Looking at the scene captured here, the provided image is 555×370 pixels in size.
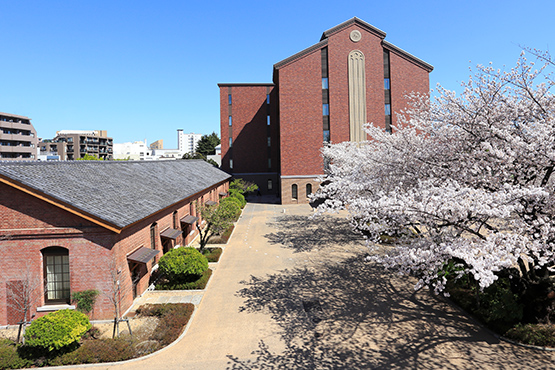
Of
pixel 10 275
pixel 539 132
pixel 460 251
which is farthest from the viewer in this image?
pixel 10 275

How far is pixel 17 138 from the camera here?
76000mm

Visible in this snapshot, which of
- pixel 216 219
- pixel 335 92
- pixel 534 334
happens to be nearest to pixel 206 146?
pixel 335 92

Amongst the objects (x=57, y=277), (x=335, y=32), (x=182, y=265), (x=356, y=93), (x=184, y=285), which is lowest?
(x=184, y=285)

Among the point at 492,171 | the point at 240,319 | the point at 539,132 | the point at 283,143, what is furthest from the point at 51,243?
the point at 283,143

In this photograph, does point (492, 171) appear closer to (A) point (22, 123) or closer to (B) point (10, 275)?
(B) point (10, 275)

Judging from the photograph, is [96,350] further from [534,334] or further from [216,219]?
[534,334]

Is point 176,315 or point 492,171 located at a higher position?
point 492,171

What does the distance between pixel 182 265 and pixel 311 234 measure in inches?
525

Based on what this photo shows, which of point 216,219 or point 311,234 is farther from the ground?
point 216,219

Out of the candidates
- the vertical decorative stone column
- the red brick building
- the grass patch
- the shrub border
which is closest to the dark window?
the red brick building

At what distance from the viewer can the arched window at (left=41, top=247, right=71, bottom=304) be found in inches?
479

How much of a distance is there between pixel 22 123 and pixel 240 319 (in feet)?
306

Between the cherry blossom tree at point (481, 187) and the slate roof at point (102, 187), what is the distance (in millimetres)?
9945

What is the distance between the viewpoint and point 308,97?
140ft
